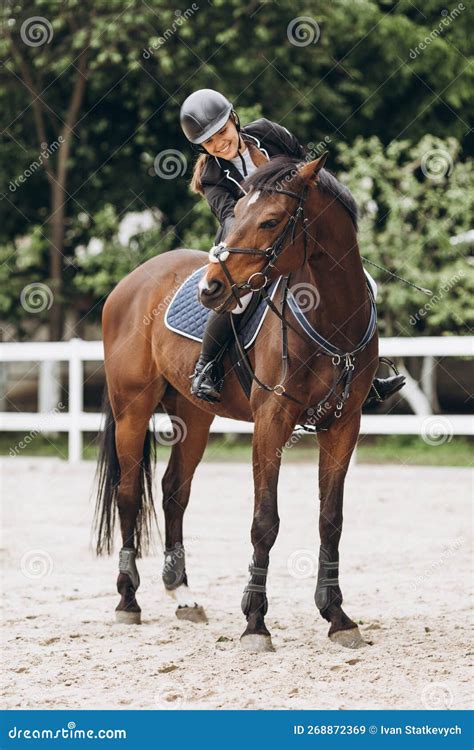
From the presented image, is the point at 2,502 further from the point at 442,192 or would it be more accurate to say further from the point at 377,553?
the point at 442,192

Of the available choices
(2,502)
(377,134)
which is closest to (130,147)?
(377,134)

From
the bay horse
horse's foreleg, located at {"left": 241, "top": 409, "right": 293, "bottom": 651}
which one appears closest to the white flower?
the bay horse

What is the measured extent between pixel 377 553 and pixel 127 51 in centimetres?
1114

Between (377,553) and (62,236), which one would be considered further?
(62,236)

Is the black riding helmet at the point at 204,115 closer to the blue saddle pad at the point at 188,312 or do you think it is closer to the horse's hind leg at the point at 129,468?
the blue saddle pad at the point at 188,312

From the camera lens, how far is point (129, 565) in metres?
5.82

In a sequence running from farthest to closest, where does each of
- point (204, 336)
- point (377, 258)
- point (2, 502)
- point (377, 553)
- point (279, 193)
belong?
point (377, 258) < point (2, 502) < point (377, 553) < point (204, 336) < point (279, 193)

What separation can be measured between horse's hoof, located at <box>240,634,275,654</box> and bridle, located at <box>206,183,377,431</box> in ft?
3.30

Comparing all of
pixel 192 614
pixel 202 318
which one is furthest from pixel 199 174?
pixel 192 614

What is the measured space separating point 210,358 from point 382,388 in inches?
36.3

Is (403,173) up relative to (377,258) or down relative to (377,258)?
up

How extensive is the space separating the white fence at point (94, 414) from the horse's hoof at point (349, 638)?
6169 mm

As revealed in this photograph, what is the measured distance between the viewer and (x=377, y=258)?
15547mm

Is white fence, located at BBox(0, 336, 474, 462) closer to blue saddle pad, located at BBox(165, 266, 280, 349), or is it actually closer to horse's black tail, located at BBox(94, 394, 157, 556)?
horse's black tail, located at BBox(94, 394, 157, 556)
